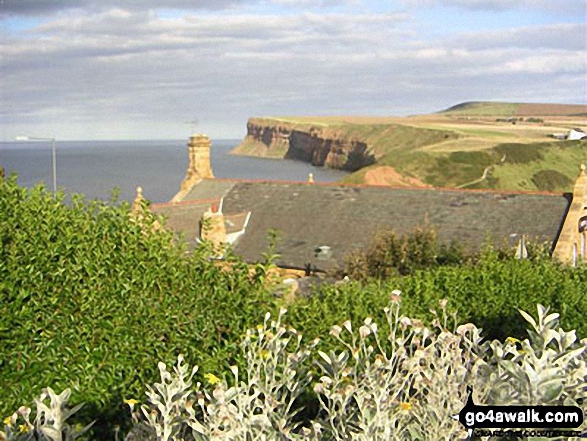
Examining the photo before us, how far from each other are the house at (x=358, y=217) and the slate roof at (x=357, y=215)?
0.05 metres

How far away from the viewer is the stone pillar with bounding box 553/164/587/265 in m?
31.7

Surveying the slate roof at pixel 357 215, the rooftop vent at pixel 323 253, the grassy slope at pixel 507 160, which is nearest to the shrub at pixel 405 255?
the slate roof at pixel 357 215

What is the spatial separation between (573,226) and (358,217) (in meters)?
11.0

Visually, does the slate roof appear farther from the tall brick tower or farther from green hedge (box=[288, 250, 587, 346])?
green hedge (box=[288, 250, 587, 346])

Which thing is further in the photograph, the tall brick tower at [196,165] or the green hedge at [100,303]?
the tall brick tower at [196,165]

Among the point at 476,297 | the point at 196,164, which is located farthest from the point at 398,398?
the point at 196,164

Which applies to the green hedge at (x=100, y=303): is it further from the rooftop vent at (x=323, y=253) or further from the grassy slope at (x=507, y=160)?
the grassy slope at (x=507, y=160)

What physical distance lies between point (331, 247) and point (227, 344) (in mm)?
28971

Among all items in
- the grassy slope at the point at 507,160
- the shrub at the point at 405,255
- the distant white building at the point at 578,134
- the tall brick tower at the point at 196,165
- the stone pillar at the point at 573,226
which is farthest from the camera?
the grassy slope at the point at 507,160

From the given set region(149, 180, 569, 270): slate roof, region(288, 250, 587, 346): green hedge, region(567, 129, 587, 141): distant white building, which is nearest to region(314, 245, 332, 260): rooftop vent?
region(149, 180, 569, 270): slate roof

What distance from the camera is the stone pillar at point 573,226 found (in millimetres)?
31656

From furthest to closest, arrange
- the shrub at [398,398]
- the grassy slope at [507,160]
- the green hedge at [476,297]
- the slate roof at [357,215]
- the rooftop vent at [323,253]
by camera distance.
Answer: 1. the grassy slope at [507,160]
2. the rooftop vent at [323,253]
3. the slate roof at [357,215]
4. the green hedge at [476,297]
5. the shrub at [398,398]

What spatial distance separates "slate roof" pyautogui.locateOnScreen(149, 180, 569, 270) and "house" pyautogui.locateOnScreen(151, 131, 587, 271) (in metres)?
0.05

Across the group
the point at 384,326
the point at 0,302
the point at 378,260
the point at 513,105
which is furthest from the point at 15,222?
the point at 513,105
